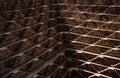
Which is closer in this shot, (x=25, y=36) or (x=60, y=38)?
(x=25, y=36)

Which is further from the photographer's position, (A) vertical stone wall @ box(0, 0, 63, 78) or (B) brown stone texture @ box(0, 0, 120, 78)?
(B) brown stone texture @ box(0, 0, 120, 78)

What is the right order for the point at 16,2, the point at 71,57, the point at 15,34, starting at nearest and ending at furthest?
the point at 15,34 < the point at 16,2 < the point at 71,57

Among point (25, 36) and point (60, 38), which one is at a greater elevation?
point (25, 36)

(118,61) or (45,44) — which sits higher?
(45,44)

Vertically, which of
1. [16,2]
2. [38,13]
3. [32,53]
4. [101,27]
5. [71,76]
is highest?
[16,2]

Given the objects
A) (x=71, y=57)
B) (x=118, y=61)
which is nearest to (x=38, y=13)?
(x=71, y=57)

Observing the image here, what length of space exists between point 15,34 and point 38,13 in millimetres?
2684

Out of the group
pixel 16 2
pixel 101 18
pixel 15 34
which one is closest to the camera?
pixel 15 34

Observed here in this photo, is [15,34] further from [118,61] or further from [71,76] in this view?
[118,61]

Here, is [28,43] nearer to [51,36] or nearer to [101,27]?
[51,36]

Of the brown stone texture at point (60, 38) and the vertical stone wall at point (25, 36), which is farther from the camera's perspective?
the brown stone texture at point (60, 38)

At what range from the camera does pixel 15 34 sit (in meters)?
8.94

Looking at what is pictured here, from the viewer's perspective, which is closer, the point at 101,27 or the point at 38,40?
the point at 38,40

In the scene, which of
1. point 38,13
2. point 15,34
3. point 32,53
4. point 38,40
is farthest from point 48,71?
point 38,13
